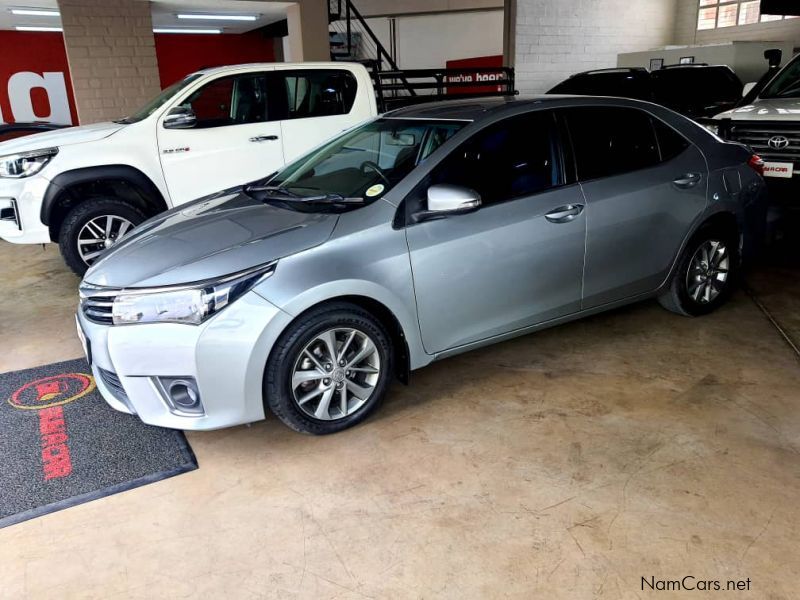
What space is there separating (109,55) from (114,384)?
780cm

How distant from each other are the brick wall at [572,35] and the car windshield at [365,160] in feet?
35.4

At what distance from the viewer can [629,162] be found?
12.4ft

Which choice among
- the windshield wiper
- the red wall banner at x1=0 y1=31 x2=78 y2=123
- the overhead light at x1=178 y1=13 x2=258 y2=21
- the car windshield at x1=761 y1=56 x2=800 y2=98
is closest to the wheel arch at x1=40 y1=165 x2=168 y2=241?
the windshield wiper

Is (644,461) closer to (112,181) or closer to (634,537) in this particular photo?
(634,537)

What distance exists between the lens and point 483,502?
2.58 m

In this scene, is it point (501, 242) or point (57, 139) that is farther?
point (57, 139)

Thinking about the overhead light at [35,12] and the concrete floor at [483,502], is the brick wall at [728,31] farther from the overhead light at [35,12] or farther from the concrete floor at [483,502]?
the overhead light at [35,12]

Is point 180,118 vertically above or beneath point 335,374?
above

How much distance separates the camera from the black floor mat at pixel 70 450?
8.90 ft

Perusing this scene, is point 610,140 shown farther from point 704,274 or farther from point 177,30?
point 177,30

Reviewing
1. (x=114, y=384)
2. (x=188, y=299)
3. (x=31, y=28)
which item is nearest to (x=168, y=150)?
(x=114, y=384)

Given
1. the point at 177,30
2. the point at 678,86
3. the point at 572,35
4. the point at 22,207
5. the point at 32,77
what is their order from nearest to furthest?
the point at 22,207 < the point at 678,86 < the point at 32,77 < the point at 177,30 < the point at 572,35

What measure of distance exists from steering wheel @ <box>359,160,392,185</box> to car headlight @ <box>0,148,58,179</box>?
306 centimetres

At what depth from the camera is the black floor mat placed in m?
2.71
